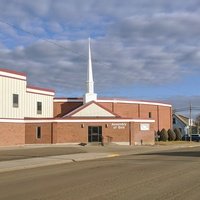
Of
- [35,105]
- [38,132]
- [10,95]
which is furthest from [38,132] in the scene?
[10,95]

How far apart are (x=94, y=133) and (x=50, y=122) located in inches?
227

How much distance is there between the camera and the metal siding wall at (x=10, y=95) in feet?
174

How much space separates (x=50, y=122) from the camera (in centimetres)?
5772

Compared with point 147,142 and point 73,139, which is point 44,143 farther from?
point 147,142

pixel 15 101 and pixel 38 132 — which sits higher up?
pixel 15 101

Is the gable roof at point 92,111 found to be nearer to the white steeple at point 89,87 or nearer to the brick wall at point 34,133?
the white steeple at point 89,87

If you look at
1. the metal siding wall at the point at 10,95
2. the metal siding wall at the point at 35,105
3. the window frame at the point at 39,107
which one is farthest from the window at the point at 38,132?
the window frame at the point at 39,107

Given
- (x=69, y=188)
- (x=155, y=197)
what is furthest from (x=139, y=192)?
(x=69, y=188)

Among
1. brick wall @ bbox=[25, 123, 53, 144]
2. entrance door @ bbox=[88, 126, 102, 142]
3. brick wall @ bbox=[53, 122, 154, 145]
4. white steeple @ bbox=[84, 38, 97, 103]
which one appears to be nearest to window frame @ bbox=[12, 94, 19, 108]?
brick wall @ bbox=[25, 123, 53, 144]

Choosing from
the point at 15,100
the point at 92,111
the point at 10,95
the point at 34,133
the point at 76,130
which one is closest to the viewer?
the point at 10,95

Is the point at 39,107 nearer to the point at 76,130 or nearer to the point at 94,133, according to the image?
the point at 76,130

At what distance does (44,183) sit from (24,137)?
41380mm

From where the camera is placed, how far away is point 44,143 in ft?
189

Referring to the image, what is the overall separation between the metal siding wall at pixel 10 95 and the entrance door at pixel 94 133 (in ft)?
28.5
